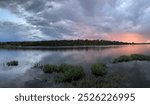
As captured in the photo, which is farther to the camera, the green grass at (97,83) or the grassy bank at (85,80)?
the grassy bank at (85,80)

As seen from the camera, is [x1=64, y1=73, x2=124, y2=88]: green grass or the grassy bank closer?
[x1=64, y1=73, x2=124, y2=88]: green grass

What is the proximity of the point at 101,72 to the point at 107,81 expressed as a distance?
319 cm

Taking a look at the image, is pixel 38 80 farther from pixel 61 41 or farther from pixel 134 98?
pixel 61 41

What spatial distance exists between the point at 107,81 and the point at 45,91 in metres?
10.1

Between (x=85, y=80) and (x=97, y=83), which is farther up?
(x=85, y=80)

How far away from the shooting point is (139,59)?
38.5 meters

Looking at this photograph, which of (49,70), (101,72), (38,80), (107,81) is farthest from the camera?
(49,70)

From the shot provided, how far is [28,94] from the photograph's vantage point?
35.0 ft

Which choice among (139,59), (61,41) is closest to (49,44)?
(61,41)

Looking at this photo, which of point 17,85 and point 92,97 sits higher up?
point 92,97

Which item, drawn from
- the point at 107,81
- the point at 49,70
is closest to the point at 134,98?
the point at 107,81

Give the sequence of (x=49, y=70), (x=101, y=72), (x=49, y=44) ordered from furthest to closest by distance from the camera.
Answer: (x=49, y=44), (x=49, y=70), (x=101, y=72)

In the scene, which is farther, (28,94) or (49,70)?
(49,70)

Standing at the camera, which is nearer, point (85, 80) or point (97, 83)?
point (97, 83)
